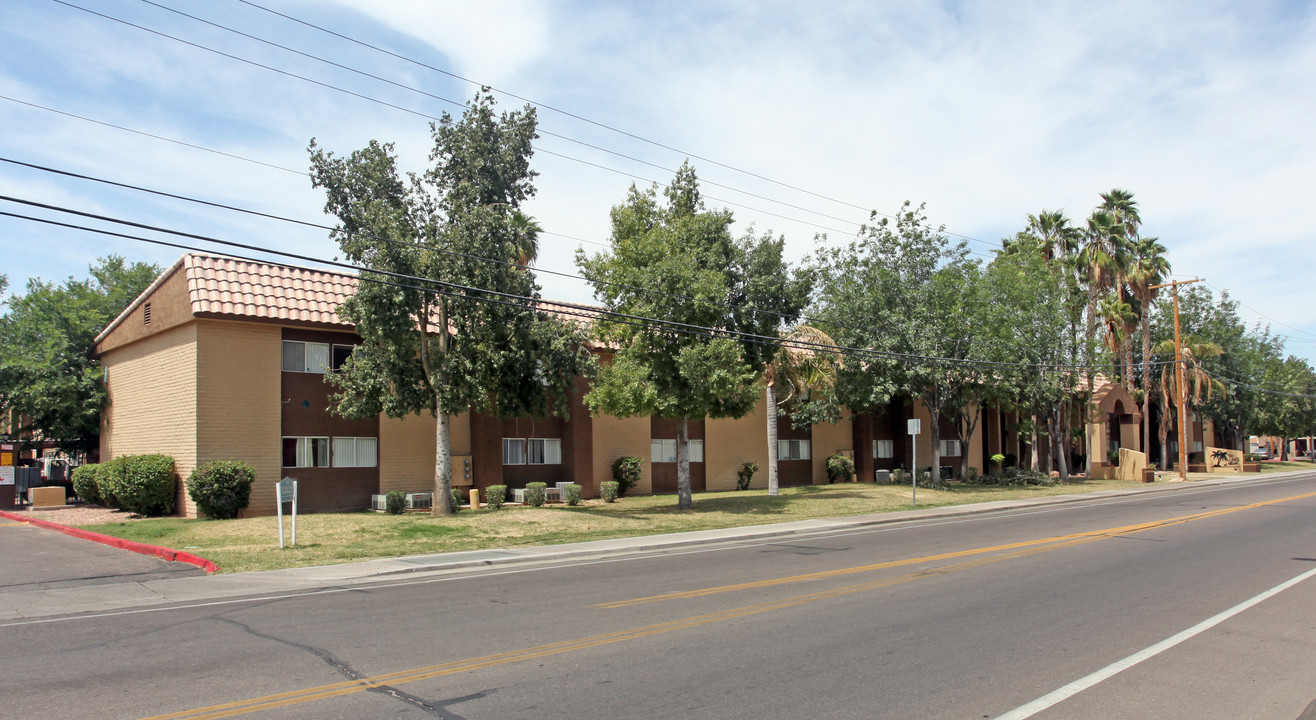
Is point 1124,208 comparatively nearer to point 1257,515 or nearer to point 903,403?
point 903,403

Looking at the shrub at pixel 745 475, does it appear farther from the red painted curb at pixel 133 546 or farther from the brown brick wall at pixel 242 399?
the red painted curb at pixel 133 546

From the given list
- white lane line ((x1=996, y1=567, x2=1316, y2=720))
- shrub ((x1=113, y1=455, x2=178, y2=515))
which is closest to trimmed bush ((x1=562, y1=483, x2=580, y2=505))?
shrub ((x1=113, y1=455, x2=178, y2=515))

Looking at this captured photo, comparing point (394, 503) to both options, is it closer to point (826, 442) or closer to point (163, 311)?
point (163, 311)

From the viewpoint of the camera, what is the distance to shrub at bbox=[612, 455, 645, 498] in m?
32.8

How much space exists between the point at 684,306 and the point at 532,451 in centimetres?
951

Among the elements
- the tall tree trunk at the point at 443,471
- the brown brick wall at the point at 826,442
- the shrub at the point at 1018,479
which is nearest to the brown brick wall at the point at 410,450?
the tall tree trunk at the point at 443,471

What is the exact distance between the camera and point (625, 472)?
3272 centimetres

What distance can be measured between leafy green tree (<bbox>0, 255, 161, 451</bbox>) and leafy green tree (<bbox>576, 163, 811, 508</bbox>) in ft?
63.1

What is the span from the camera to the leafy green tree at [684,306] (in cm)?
2492

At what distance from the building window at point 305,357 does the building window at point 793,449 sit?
70.6 feet

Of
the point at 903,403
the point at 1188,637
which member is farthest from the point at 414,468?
the point at 903,403

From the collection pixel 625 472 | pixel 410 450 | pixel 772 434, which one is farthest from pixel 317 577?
pixel 772 434

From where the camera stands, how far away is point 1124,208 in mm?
49312

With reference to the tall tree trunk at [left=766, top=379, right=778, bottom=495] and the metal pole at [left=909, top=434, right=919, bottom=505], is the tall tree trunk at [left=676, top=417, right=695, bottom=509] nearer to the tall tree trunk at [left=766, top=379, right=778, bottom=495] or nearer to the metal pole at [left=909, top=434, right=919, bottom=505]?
the tall tree trunk at [left=766, top=379, right=778, bottom=495]
